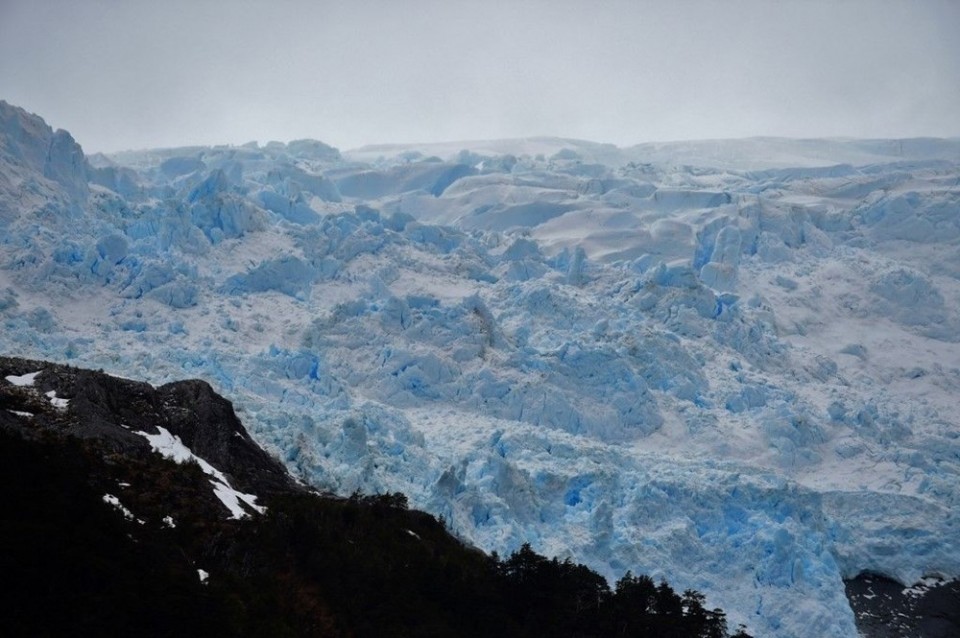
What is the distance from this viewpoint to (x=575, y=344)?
2834cm

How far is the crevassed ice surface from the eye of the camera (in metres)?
21.6

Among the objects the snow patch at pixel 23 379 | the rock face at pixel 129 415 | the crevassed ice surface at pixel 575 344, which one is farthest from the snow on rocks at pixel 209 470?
the crevassed ice surface at pixel 575 344

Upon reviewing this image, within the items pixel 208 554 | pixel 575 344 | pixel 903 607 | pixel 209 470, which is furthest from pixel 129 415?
pixel 903 607

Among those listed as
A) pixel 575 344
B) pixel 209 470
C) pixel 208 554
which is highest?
pixel 575 344

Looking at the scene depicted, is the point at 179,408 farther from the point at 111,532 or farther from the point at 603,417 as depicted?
the point at 603,417

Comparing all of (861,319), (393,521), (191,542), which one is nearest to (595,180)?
(861,319)

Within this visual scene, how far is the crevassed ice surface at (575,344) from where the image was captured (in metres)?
21.6

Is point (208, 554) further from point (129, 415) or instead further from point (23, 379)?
point (23, 379)

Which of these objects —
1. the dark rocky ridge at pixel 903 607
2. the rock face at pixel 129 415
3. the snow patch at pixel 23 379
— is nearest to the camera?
the rock face at pixel 129 415

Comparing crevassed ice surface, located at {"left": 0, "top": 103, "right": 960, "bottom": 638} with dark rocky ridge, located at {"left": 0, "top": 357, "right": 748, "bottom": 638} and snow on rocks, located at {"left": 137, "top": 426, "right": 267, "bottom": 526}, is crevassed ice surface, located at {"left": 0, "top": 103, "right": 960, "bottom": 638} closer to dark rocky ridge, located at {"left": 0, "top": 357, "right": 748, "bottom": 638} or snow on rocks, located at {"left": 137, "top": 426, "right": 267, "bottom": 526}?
dark rocky ridge, located at {"left": 0, "top": 357, "right": 748, "bottom": 638}

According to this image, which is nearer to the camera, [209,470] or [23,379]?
[209,470]

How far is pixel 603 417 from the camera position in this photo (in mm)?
26922

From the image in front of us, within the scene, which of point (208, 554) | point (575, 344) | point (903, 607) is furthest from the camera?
point (575, 344)

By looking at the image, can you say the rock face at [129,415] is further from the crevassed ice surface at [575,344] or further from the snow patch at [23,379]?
the crevassed ice surface at [575,344]
